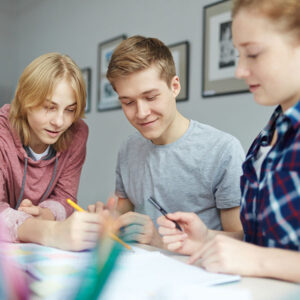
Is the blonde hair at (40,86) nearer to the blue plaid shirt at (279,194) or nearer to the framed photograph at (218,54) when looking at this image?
the blue plaid shirt at (279,194)

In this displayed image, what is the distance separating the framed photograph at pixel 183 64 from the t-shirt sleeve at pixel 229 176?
1.03m

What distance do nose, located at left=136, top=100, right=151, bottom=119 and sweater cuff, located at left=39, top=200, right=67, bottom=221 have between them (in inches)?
15.4

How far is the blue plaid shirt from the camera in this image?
0.65 m

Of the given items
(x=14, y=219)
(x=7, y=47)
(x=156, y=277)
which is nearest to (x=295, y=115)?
(x=156, y=277)

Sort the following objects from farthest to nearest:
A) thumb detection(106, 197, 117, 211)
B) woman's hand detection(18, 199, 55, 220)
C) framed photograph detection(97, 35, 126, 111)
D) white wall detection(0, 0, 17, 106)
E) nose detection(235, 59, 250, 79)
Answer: white wall detection(0, 0, 17, 106), framed photograph detection(97, 35, 126, 111), woman's hand detection(18, 199, 55, 220), nose detection(235, 59, 250, 79), thumb detection(106, 197, 117, 211)

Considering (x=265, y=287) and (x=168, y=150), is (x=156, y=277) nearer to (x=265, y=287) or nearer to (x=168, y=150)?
(x=265, y=287)

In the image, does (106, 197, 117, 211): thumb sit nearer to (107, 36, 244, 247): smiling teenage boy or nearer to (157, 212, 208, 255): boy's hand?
(157, 212, 208, 255): boy's hand

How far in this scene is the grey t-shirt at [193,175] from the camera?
1.14 metres

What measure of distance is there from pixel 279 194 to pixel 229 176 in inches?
17.8

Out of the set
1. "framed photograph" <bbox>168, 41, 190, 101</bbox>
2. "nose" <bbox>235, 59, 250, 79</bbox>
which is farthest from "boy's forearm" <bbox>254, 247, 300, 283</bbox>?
"framed photograph" <bbox>168, 41, 190, 101</bbox>

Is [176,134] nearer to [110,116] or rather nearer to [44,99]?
[44,99]

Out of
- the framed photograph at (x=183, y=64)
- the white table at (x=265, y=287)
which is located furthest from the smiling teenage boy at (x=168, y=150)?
the framed photograph at (x=183, y=64)

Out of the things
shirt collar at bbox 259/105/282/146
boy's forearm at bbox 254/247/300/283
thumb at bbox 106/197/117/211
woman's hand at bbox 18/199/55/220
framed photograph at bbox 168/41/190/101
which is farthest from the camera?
framed photograph at bbox 168/41/190/101

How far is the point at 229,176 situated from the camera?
1120 millimetres
